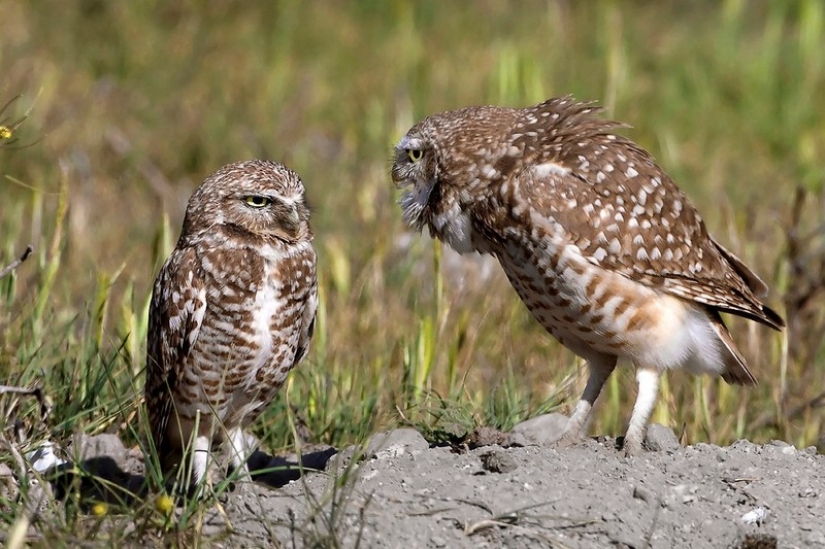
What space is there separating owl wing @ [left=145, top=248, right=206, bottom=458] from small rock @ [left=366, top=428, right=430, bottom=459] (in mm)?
759

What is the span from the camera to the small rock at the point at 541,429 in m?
4.62

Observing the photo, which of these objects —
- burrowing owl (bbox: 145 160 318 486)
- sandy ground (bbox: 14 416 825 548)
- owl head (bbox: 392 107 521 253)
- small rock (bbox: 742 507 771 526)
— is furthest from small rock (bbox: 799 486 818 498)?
burrowing owl (bbox: 145 160 318 486)

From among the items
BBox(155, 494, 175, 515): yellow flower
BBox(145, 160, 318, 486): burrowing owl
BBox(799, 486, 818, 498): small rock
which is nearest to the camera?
BBox(155, 494, 175, 515): yellow flower

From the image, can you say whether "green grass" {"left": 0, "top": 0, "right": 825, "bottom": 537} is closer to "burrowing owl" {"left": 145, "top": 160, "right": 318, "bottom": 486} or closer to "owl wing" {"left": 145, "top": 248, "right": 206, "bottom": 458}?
"owl wing" {"left": 145, "top": 248, "right": 206, "bottom": 458}

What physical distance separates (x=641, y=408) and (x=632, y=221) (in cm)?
67

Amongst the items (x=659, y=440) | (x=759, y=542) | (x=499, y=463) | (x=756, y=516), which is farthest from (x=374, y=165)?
(x=759, y=542)

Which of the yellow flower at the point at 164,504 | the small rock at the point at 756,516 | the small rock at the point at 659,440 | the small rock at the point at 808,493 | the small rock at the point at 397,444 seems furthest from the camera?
the small rock at the point at 659,440

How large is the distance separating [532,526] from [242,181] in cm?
171

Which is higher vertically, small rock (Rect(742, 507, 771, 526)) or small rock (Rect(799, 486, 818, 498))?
small rock (Rect(799, 486, 818, 498))

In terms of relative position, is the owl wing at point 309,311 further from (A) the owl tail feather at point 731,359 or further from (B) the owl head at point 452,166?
(A) the owl tail feather at point 731,359

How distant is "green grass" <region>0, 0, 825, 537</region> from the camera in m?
5.02

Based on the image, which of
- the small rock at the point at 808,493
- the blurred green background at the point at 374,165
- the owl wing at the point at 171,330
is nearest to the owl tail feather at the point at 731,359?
the blurred green background at the point at 374,165

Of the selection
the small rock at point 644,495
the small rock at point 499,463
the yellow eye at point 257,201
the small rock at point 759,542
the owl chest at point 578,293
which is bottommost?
the small rock at point 759,542

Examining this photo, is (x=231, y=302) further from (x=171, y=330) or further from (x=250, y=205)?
(x=250, y=205)
